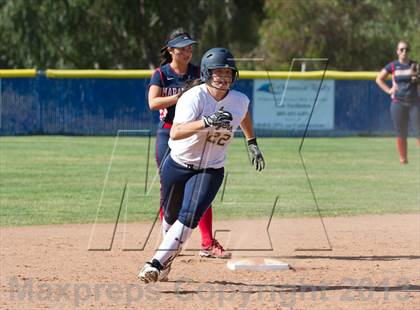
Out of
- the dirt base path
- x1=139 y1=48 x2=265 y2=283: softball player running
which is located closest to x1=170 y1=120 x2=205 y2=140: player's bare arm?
x1=139 y1=48 x2=265 y2=283: softball player running

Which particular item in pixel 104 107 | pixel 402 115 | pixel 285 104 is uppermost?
pixel 402 115

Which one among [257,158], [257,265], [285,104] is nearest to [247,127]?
[257,158]

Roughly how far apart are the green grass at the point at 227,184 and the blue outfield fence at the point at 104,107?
1789 mm

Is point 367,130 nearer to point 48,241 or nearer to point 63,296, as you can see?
point 48,241

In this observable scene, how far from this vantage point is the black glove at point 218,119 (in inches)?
251

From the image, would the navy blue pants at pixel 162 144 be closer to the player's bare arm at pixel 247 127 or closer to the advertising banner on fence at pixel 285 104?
the player's bare arm at pixel 247 127

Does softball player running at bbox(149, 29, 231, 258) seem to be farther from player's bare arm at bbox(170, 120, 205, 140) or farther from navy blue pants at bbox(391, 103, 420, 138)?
navy blue pants at bbox(391, 103, 420, 138)

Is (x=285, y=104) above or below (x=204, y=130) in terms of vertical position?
below

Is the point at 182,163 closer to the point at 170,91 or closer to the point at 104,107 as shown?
the point at 170,91

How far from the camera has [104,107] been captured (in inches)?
931

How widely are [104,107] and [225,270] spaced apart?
647 inches

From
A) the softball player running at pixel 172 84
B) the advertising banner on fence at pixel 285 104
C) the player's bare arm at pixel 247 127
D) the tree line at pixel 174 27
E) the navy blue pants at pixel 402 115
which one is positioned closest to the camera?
the player's bare arm at pixel 247 127

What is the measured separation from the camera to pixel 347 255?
845 cm

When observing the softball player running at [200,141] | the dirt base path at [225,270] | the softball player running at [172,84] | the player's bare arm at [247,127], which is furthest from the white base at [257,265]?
the player's bare arm at [247,127]
